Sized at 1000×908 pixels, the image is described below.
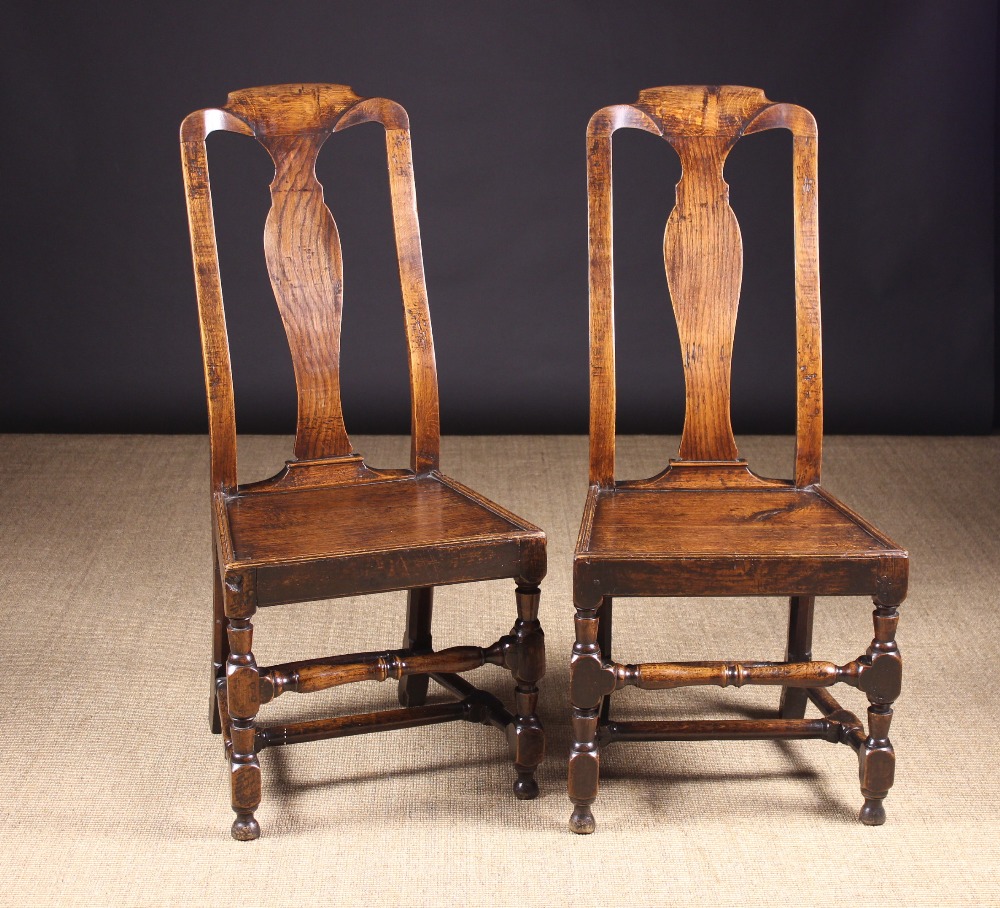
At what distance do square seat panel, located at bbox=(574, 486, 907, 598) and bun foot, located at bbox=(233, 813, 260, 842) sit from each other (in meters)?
0.64

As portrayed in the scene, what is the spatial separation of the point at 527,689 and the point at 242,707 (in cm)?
46

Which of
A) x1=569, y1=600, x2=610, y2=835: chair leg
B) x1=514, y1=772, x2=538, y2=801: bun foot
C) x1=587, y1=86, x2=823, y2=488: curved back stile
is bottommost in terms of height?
x1=514, y1=772, x2=538, y2=801: bun foot

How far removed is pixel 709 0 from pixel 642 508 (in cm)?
248

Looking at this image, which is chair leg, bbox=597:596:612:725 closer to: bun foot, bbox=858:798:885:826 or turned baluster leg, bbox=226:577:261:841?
bun foot, bbox=858:798:885:826

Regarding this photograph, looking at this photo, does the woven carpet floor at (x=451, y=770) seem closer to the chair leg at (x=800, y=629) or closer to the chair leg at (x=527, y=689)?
the chair leg at (x=527, y=689)

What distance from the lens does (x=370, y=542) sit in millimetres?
2074

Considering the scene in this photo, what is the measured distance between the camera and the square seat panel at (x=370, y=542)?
6.60 ft

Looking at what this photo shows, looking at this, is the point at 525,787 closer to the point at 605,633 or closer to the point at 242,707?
the point at 605,633

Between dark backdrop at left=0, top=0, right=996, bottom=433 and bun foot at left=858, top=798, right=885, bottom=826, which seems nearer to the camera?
bun foot at left=858, top=798, right=885, bottom=826

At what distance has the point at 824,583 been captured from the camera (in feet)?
6.62

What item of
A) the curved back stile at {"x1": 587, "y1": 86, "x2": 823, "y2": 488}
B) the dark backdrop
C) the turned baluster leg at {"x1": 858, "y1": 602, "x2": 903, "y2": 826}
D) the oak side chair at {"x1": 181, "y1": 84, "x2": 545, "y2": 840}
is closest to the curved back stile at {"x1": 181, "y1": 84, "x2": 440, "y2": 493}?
the oak side chair at {"x1": 181, "y1": 84, "x2": 545, "y2": 840}

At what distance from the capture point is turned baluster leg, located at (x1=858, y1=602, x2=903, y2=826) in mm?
2053

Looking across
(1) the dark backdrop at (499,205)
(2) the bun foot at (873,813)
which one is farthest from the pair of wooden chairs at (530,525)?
(1) the dark backdrop at (499,205)

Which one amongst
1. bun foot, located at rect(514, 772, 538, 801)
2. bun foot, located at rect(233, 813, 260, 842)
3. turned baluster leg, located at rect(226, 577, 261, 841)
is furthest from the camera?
bun foot, located at rect(514, 772, 538, 801)
